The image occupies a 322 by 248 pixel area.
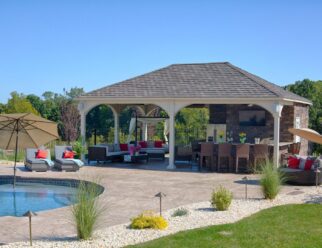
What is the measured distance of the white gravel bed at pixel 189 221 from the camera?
7066mm

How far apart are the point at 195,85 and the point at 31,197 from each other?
28.8 feet

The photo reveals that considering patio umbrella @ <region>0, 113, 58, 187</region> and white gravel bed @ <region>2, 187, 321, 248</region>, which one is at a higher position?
patio umbrella @ <region>0, 113, 58, 187</region>

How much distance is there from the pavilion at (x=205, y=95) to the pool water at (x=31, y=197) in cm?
528

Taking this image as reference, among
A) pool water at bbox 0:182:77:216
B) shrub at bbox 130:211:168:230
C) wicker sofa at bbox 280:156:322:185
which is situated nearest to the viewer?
shrub at bbox 130:211:168:230

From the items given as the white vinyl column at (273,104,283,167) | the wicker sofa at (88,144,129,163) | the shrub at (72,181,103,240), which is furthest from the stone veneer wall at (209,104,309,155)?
the shrub at (72,181,103,240)

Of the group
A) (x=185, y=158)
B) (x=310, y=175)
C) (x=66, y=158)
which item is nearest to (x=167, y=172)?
(x=185, y=158)

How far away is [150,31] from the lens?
727 inches

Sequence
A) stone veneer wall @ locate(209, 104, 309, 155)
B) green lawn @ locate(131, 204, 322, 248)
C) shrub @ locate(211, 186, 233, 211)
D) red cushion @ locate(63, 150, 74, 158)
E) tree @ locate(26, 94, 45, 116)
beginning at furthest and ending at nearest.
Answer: tree @ locate(26, 94, 45, 116)
stone veneer wall @ locate(209, 104, 309, 155)
red cushion @ locate(63, 150, 74, 158)
shrub @ locate(211, 186, 233, 211)
green lawn @ locate(131, 204, 322, 248)

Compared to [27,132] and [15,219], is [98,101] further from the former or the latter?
[15,219]

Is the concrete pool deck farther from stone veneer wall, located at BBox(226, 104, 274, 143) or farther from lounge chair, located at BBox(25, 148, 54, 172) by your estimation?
stone veneer wall, located at BBox(226, 104, 274, 143)

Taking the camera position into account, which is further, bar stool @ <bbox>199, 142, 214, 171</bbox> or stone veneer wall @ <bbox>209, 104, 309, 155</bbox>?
stone veneer wall @ <bbox>209, 104, 309, 155</bbox>

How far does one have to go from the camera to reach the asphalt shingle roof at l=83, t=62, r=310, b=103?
1758cm

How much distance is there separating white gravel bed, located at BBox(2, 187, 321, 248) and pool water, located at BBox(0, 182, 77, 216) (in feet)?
9.29

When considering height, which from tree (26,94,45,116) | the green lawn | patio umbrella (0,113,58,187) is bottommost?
the green lawn
